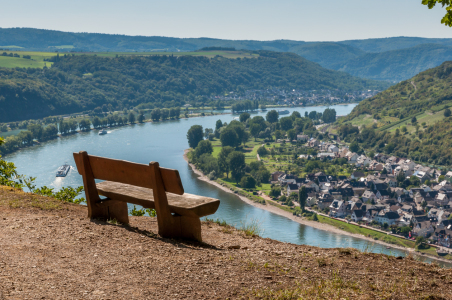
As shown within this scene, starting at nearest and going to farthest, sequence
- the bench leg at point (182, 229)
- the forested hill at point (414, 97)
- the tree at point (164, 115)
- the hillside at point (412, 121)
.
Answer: the bench leg at point (182, 229), the hillside at point (412, 121), the forested hill at point (414, 97), the tree at point (164, 115)

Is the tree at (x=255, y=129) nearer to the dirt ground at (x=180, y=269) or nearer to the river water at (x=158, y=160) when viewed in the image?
the river water at (x=158, y=160)

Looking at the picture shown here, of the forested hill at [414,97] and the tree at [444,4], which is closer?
the tree at [444,4]

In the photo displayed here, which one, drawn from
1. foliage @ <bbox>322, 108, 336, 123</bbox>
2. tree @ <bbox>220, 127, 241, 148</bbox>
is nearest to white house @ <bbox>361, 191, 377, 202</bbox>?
tree @ <bbox>220, 127, 241, 148</bbox>

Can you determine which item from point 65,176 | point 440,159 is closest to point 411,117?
point 440,159

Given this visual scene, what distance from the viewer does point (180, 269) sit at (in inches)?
128

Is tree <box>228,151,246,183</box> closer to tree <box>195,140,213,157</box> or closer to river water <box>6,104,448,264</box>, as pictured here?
river water <box>6,104,448,264</box>

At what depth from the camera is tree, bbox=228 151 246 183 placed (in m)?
46.0

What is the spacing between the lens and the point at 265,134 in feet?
245

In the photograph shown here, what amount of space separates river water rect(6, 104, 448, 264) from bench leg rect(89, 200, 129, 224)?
39.1 ft

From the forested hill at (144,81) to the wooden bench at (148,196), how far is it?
87023 millimetres

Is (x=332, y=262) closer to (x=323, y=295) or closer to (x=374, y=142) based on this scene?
(x=323, y=295)

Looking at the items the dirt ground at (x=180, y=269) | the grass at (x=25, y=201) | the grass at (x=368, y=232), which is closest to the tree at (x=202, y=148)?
the grass at (x=368, y=232)

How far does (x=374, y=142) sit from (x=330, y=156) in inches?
519

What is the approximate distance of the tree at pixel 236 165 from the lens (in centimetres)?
4599
